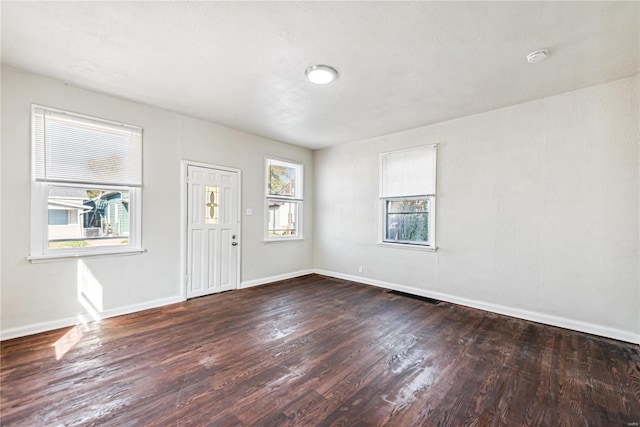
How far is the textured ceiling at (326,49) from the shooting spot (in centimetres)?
208

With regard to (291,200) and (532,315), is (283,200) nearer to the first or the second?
(291,200)

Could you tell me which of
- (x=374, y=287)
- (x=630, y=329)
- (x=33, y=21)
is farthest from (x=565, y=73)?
(x=33, y=21)

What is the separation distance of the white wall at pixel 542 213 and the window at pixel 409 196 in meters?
0.16

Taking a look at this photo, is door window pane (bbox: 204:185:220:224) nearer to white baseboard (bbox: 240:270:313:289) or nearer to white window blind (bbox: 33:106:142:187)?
white window blind (bbox: 33:106:142:187)

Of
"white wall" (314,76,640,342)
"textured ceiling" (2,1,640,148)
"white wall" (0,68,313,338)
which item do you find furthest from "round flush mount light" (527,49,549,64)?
"white wall" (0,68,313,338)

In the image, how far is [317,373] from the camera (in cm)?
233

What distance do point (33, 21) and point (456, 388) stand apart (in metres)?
4.41

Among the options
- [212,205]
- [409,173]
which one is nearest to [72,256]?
[212,205]

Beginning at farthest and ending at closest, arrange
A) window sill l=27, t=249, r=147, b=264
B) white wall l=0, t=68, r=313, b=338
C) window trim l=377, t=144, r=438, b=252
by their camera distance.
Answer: window trim l=377, t=144, r=438, b=252 → window sill l=27, t=249, r=147, b=264 → white wall l=0, t=68, r=313, b=338

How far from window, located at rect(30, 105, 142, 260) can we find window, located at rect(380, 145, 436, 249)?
3.97 metres

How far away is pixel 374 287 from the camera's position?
5137mm

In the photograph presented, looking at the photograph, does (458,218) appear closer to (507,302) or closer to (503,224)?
(503,224)

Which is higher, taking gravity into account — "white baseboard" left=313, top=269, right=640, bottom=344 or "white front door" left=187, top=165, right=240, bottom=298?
"white front door" left=187, top=165, right=240, bottom=298

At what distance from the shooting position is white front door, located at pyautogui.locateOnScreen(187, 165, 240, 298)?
14.3 ft
